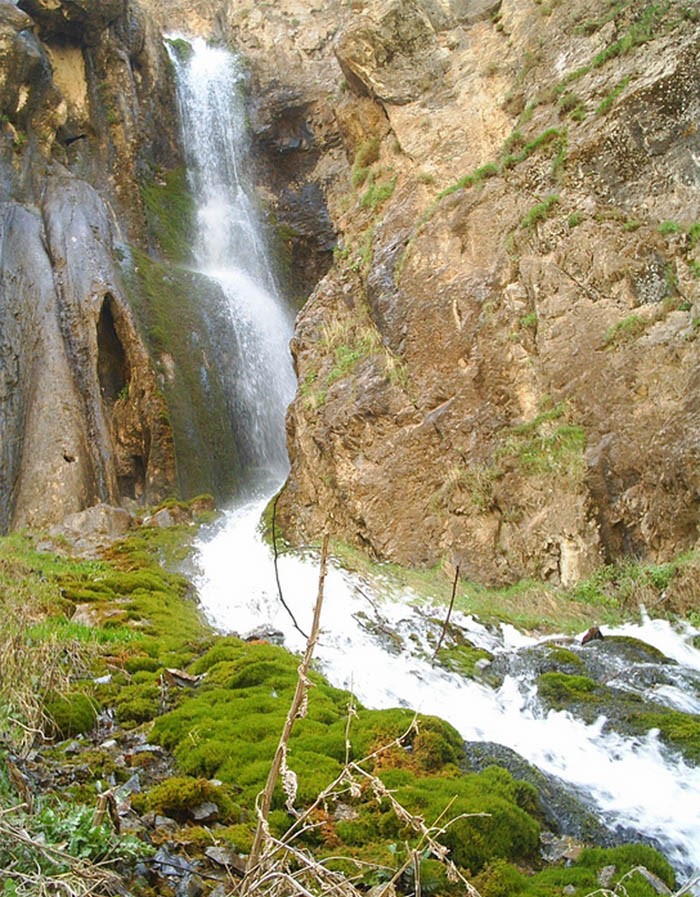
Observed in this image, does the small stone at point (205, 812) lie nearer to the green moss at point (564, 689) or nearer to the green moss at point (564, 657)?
the green moss at point (564, 689)

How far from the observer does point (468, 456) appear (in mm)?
13648

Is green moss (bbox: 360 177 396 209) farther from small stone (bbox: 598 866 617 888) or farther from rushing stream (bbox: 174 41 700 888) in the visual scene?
small stone (bbox: 598 866 617 888)

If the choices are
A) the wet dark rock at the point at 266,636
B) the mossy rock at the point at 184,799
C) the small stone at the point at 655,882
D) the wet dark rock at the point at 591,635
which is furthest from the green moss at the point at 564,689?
the mossy rock at the point at 184,799

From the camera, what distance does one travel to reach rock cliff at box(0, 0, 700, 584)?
12344 millimetres

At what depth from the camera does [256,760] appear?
203 inches

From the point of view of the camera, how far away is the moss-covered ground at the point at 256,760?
4.00m

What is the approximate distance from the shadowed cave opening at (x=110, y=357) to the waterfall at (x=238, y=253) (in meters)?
Answer: 3.10

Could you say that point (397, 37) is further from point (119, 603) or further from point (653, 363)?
point (119, 603)

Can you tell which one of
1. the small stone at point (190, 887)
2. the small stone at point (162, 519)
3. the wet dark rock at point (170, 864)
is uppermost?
the small stone at point (162, 519)

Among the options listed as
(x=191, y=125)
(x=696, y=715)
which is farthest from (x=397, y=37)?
(x=696, y=715)

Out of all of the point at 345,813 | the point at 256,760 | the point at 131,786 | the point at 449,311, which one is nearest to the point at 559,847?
the point at 345,813

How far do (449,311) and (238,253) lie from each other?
14.7 metres

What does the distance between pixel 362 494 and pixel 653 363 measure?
5.49 m

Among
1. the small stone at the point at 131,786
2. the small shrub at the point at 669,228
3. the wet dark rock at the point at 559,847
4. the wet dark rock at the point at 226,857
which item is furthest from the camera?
the small shrub at the point at 669,228
